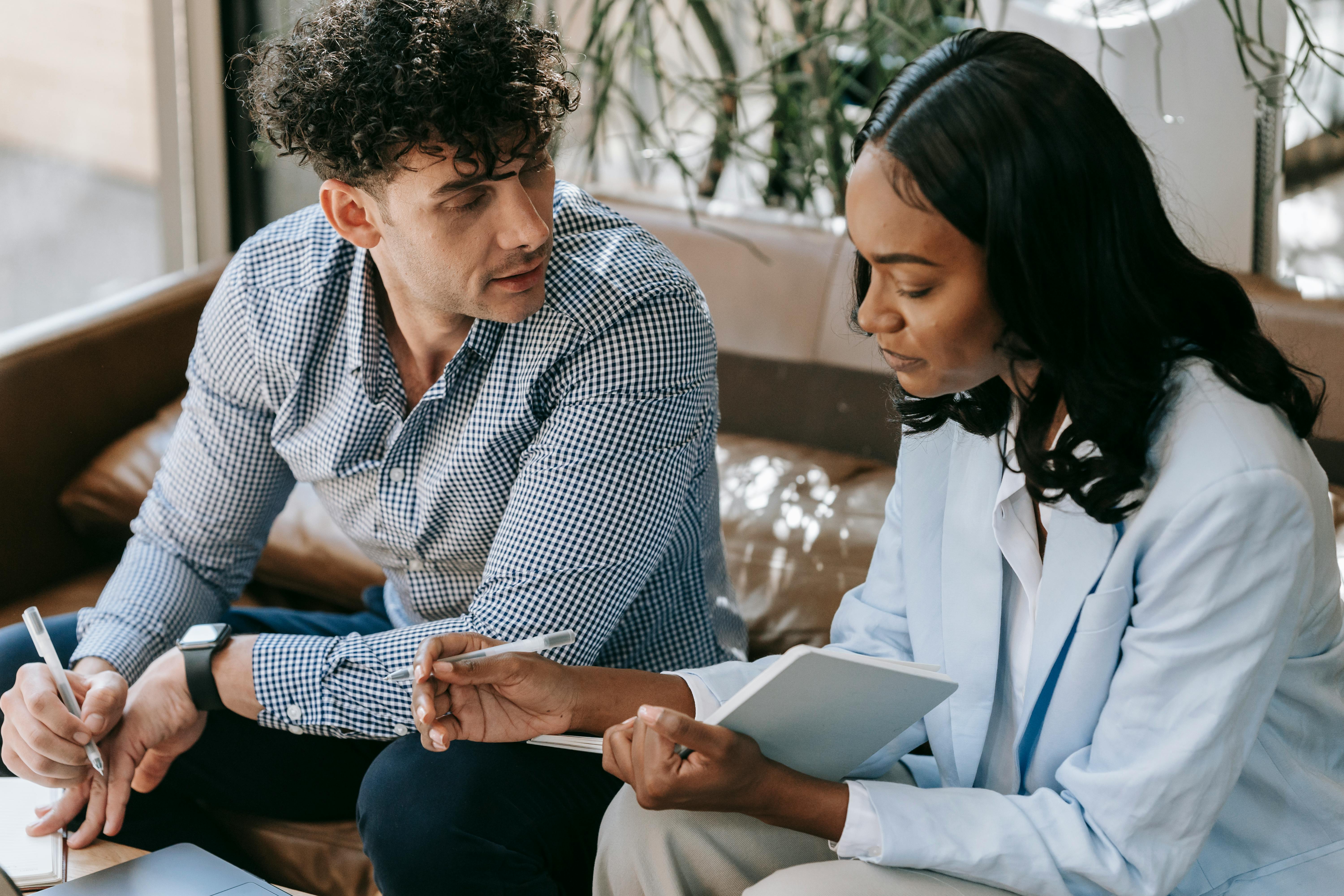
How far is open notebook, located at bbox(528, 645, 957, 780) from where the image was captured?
2.68 feet

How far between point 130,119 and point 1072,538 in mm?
2384

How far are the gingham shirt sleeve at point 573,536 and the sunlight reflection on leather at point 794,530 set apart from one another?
404mm

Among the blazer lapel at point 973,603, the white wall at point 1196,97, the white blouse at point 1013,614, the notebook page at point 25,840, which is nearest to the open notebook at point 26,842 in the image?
the notebook page at point 25,840

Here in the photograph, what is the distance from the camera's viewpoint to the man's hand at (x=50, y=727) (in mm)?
1104

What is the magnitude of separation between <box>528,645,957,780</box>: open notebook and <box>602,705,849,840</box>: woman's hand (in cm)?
2

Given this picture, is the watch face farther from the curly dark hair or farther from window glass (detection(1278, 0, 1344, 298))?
window glass (detection(1278, 0, 1344, 298))

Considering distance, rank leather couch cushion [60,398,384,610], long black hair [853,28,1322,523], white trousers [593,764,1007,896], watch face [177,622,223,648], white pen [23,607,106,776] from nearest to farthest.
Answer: long black hair [853,28,1322,523] < white trousers [593,764,1007,896] < white pen [23,607,106,776] < watch face [177,622,223,648] < leather couch cushion [60,398,384,610]

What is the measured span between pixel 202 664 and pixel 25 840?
0.21 m

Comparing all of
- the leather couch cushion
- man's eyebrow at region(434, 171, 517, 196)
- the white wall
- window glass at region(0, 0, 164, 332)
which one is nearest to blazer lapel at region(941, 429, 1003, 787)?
man's eyebrow at region(434, 171, 517, 196)

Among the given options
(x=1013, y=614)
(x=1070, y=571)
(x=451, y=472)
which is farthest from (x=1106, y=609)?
(x=451, y=472)

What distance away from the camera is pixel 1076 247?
80 centimetres

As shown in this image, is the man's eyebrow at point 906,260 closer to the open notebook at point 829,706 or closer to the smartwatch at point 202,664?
the open notebook at point 829,706

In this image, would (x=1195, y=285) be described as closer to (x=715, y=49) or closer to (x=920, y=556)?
(x=920, y=556)

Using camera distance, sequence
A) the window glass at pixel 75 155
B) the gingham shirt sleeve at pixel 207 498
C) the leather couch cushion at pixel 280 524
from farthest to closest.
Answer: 1. the window glass at pixel 75 155
2. the leather couch cushion at pixel 280 524
3. the gingham shirt sleeve at pixel 207 498
